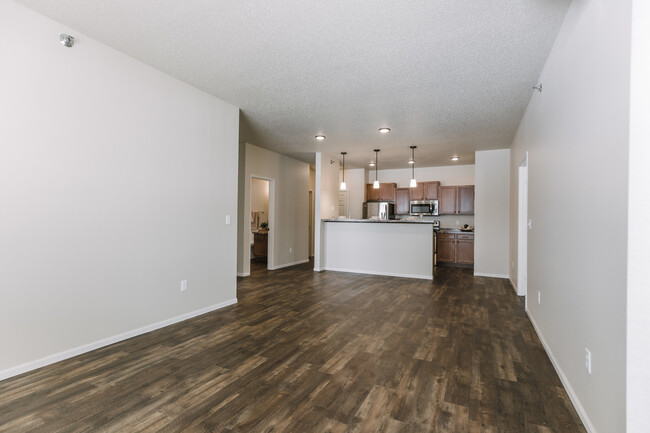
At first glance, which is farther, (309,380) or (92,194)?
(92,194)

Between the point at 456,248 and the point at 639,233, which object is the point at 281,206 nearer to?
the point at 456,248

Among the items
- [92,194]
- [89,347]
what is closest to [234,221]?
[92,194]

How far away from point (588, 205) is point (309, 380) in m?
2.06

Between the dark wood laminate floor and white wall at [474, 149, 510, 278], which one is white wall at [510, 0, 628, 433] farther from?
white wall at [474, 149, 510, 278]

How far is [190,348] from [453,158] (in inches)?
266

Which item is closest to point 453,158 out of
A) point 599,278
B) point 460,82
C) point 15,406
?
point 460,82

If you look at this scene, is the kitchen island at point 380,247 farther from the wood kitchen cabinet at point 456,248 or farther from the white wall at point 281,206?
the wood kitchen cabinet at point 456,248

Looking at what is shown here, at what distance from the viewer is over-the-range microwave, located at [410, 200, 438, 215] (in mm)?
8531

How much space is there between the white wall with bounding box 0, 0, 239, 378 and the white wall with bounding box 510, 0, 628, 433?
353 centimetres

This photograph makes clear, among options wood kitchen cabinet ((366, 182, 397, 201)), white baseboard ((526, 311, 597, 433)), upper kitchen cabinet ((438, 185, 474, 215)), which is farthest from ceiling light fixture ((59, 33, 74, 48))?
upper kitchen cabinet ((438, 185, 474, 215))

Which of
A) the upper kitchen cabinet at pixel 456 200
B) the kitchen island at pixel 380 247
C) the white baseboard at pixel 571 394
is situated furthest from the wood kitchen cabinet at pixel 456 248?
the white baseboard at pixel 571 394

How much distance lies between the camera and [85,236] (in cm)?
276

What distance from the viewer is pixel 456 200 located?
27.4 feet

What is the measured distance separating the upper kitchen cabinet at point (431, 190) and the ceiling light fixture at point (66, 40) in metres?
7.64
